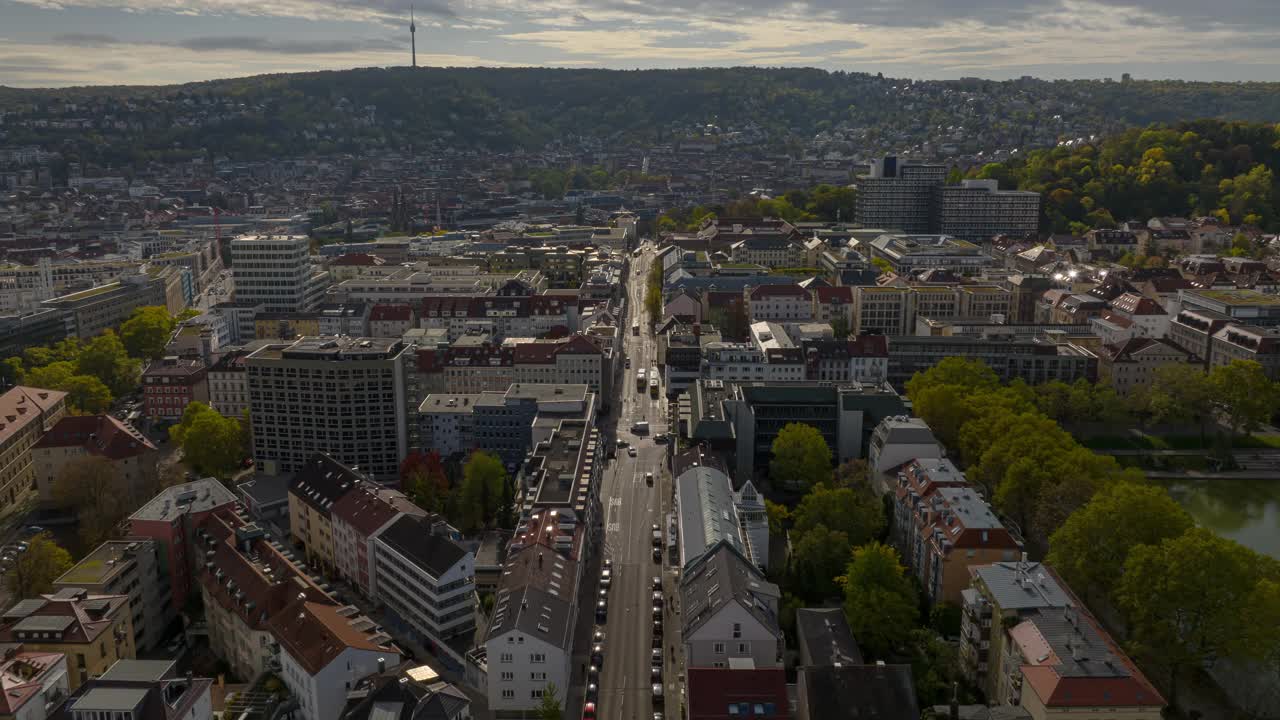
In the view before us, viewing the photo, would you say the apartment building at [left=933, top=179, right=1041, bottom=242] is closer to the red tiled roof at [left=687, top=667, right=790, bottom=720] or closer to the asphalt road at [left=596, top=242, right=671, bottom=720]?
the asphalt road at [left=596, top=242, right=671, bottom=720]

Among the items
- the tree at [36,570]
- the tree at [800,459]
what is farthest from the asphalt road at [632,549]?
the tree at [36,570]

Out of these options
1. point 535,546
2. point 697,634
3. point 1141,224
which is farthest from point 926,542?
point 1141,224

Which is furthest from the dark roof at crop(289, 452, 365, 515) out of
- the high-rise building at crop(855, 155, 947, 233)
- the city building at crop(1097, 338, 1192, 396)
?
the high-rise building at crop(855, 155, 947, 233)

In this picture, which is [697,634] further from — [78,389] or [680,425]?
[78,389]

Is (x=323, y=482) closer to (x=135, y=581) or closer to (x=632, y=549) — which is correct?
(x=135, y=581)

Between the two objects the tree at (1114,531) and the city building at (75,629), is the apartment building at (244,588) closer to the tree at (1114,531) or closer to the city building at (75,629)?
the city building at (75,629)

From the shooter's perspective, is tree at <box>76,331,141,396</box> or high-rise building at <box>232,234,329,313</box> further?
high-rise building at <box>232,234,329,313</box>

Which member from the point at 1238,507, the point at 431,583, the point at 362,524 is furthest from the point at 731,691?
the point at 1238,507
